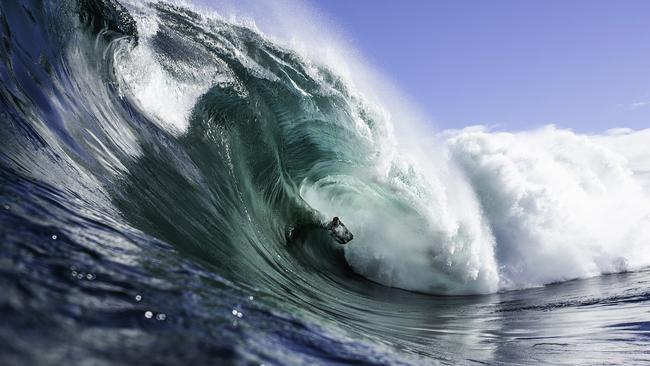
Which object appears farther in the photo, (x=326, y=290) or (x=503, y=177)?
(x=503, y=177)

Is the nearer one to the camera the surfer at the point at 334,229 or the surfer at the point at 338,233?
the surfer at the point at 334,229

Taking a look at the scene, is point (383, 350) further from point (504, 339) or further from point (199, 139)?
point (199, 139)

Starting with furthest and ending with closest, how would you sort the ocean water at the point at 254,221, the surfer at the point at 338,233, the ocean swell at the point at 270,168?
the surfer at the point at 338,233 → the ocean swell at the point at 270,168 → the ocean water at the point at 254,221

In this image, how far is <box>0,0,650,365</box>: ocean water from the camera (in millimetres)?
2123

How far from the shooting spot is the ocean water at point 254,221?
6.97ft

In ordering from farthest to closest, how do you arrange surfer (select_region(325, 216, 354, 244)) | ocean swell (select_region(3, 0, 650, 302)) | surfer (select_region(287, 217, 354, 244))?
surfer (select_region(325, 216, 354, 244)) < surfer (select_region(287, 217, 354, 244)) < ocean swell (select_region(3, 0, 650, 302))

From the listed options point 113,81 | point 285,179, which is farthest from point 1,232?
point 285,179

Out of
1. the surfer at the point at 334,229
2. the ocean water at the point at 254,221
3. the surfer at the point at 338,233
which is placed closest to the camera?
the ocean water at the point at 254,221

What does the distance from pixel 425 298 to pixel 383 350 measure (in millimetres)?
8449

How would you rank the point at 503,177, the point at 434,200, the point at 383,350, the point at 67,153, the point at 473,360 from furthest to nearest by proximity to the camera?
the point at 503,177 < the point at 434,200 < the point at 67,153 < the point at 473,360 < the point at 383,350

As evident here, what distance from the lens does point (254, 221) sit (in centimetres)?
805

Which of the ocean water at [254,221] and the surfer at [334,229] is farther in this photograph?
the surfer at [334,229]

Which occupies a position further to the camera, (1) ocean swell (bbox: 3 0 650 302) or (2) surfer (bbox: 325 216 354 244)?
(2) surfer (bbox: 325 216 354 244)

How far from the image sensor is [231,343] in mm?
2053
